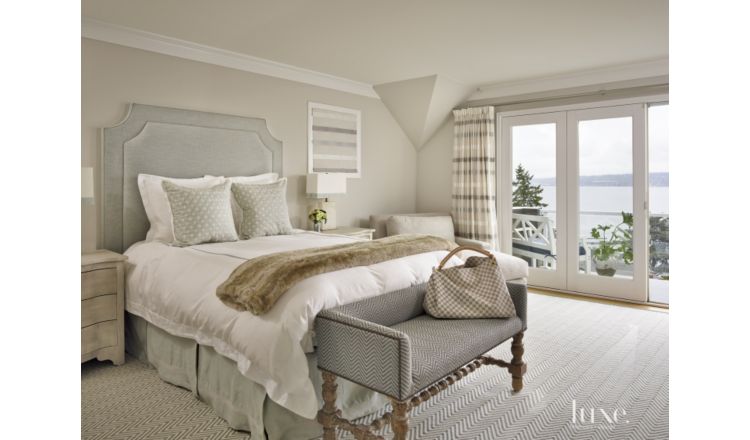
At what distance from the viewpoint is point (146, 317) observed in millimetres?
2918

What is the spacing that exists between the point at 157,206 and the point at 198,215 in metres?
0.42

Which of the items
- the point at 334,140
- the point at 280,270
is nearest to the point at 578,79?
the point at 334,140

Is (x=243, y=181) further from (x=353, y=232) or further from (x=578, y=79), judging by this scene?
(x=578, y=79)

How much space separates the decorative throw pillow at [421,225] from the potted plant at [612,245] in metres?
1.51

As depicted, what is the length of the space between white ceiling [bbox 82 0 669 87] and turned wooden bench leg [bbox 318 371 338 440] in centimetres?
227

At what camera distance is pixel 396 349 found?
71.4 inches

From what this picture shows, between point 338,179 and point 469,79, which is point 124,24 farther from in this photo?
point 469,79

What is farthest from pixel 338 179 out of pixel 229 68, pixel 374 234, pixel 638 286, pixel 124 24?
pixel 638 286

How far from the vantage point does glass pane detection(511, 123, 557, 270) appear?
5.25 metres

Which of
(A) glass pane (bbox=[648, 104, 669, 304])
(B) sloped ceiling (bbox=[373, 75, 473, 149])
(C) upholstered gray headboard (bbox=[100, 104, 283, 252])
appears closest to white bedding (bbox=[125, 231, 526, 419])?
(C) upholstered gray headboard (bbox=[100, 104, 283, 252])

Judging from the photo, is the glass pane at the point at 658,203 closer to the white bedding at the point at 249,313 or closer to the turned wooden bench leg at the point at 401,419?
the white bedding at the point at 249,313

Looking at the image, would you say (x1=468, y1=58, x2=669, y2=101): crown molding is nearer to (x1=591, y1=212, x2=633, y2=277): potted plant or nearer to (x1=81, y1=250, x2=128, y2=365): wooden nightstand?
(x1=591, y1=212, x2=633, y2=277): potted plant

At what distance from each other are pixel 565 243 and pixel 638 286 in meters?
0.81
